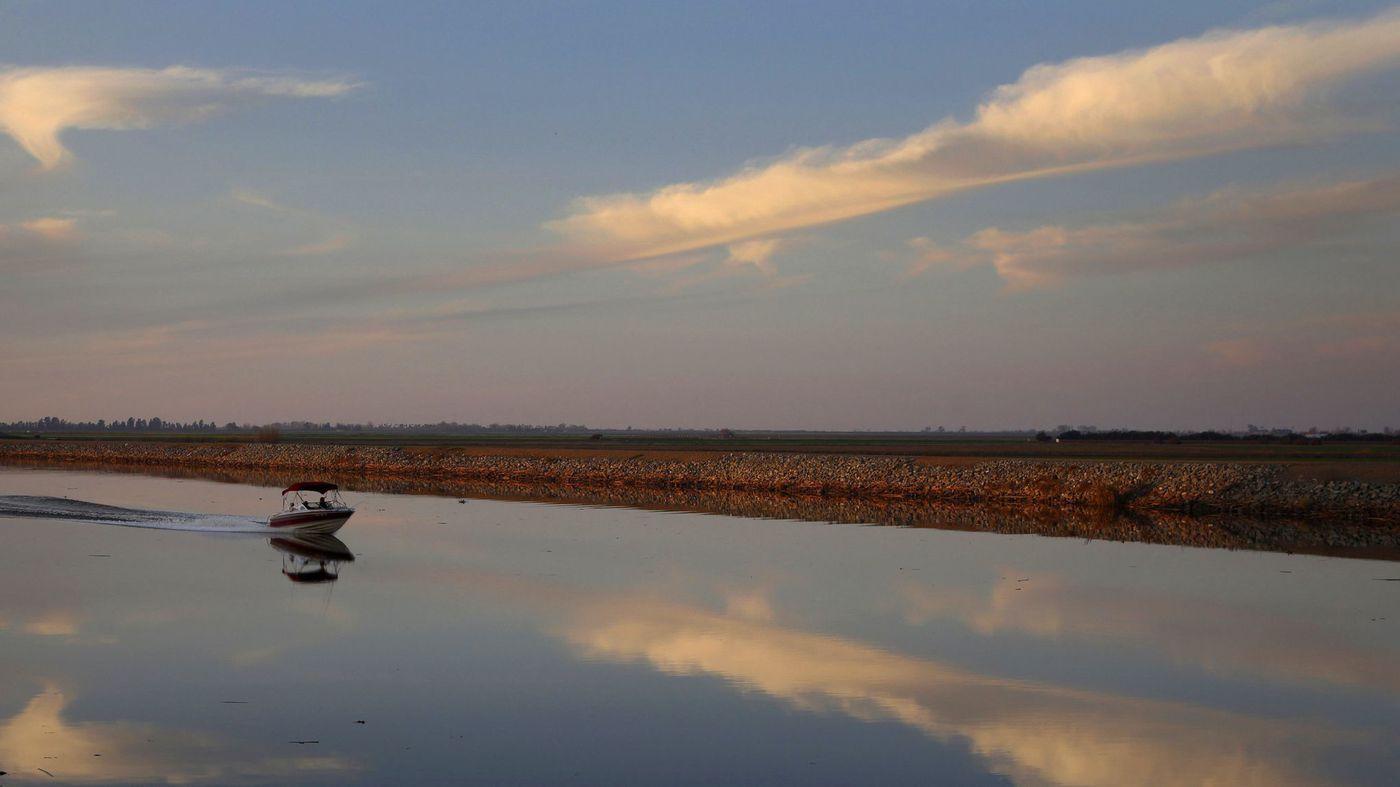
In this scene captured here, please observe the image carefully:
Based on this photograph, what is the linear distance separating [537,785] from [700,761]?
1.87 meters

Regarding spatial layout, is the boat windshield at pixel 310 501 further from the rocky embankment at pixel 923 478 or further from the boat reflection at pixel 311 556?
the rocky embankment at pixel 923 478

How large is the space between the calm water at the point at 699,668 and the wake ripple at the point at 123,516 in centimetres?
836

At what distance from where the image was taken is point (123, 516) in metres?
43.8

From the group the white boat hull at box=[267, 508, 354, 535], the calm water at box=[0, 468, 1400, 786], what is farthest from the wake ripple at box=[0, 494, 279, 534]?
the calm water at box=[0, 468, 1400, 786]

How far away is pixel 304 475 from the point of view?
269ft

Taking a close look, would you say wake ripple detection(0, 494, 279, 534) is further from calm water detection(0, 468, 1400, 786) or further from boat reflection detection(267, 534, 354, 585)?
calm water detection(0, 468, 1400, 786)

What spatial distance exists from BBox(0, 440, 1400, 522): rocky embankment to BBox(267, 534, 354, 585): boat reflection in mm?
27698

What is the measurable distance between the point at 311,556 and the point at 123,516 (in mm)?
15708

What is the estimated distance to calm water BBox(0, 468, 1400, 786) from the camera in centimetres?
1275

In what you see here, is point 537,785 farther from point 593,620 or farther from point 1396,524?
point 1396,524

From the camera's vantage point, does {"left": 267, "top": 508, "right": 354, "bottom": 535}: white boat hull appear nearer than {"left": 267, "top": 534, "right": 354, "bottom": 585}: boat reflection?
No

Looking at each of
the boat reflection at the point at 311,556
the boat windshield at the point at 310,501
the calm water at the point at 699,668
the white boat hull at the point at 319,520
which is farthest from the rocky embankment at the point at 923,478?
the boat reflection at the point at 311,556

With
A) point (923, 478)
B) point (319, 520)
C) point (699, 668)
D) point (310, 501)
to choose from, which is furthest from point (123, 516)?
point (923, 478)

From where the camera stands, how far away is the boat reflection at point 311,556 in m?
27.9
